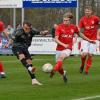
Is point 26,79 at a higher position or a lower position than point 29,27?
lower

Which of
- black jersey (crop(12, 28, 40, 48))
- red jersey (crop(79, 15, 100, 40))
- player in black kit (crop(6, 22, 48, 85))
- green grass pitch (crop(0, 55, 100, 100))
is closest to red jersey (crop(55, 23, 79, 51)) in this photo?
player in black kit (crop(6, 22, 48, 85))

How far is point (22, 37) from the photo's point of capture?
1612 cm

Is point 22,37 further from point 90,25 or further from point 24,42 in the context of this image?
point 90,25

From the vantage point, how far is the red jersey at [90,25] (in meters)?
20.0

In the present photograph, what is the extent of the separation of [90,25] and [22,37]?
447cm

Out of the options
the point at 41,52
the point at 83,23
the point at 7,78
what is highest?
the point at 83,23

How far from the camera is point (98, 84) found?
1588cm

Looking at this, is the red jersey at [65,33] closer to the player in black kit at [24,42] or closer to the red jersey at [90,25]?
the player in black kit at [24,42]

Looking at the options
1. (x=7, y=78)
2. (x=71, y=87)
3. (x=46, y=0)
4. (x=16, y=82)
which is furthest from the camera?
(x=46, y=0)

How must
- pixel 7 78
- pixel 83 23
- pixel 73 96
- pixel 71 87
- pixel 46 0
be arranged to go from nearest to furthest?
pixel 73 96
pixel 71 87
pixel 7 78
pixel 83 23
pixel 46 0

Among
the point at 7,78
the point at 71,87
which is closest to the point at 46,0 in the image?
the point at 7,78

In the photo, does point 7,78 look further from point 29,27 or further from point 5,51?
point 5,51

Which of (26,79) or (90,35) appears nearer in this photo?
(26,79)

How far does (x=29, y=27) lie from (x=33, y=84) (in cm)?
155
